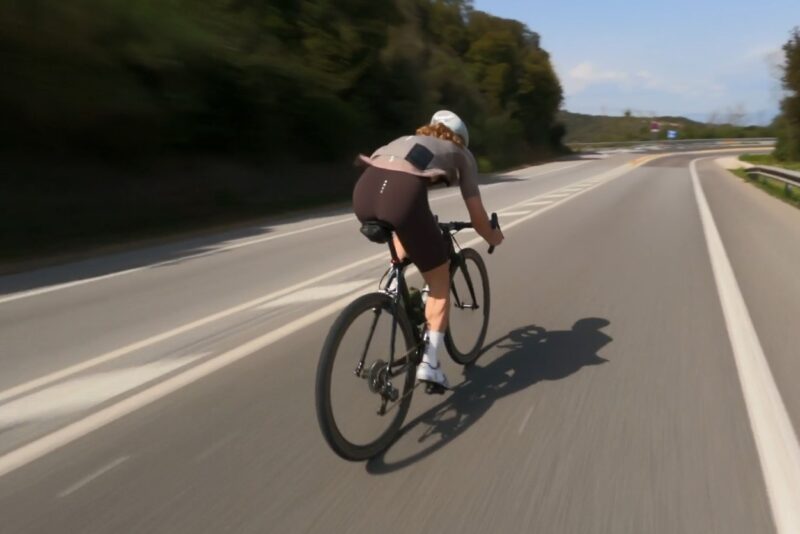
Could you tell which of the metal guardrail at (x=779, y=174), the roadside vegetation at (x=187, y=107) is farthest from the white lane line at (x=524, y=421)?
the metal guardrail at (x=779, y=174)

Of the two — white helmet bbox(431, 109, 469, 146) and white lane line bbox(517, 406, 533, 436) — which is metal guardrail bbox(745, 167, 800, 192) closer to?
white lane line bbox(517, 406, 533, 436)

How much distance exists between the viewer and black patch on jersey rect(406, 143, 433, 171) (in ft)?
16.2

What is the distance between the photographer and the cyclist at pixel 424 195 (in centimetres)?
492

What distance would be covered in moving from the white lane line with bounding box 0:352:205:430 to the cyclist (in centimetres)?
216

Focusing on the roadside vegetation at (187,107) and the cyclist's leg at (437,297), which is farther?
the roadside vegetation at (187,107)

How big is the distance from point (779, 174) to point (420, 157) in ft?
77.7

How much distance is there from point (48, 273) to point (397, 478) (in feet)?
30.2

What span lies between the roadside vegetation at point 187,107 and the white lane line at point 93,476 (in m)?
10.6

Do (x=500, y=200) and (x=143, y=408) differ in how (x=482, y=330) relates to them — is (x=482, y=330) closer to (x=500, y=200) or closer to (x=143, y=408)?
(x=143, y=408)

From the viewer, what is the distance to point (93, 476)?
4574 mm

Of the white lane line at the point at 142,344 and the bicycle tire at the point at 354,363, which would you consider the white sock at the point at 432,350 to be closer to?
the bicycle tire at the point at 354,363

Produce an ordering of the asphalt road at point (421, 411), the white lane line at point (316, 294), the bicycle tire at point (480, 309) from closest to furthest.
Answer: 1. the asphalt road at point (421, 411)
2. the bicycle tire at point (480, 309)
3. the white lane line at point (316, 294)

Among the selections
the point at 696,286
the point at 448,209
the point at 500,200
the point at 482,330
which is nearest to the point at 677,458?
the point at 482,330

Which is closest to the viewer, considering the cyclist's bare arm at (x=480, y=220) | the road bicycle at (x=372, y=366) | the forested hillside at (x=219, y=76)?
the road bicycle at (x=372, y=366)
